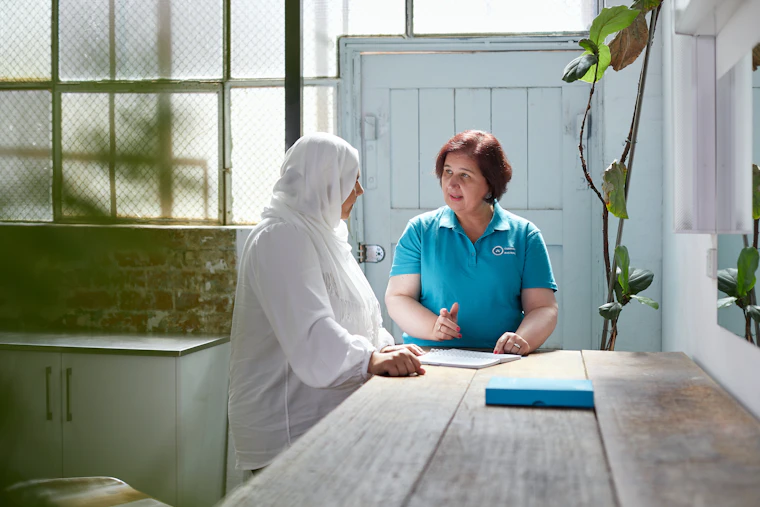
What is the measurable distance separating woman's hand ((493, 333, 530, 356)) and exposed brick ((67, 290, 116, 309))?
1723 millimetres

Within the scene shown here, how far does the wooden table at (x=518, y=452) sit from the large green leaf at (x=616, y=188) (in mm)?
989

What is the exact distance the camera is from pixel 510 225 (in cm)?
228

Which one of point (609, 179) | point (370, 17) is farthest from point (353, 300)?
point (370, 17)

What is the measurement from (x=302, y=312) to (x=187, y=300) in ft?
3.90

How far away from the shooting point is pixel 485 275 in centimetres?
223

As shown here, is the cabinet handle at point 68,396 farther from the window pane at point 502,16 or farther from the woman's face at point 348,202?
the window pane at point 502,16

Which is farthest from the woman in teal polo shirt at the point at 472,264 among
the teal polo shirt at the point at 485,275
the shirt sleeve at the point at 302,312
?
the shirt sleeve at the point at 302,312

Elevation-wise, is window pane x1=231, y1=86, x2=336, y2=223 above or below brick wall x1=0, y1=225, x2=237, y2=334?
above

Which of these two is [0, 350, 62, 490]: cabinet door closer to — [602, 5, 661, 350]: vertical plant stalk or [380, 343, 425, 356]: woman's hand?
[380, 343, 425, 356]: woman's hand

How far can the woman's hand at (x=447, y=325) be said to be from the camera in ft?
6.46


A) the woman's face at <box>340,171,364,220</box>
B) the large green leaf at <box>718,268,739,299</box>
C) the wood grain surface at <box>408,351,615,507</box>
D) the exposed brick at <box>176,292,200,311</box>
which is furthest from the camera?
the woman's face at <box>340,171,364,220</box>

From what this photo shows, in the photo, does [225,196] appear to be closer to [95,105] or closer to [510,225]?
[95,105]

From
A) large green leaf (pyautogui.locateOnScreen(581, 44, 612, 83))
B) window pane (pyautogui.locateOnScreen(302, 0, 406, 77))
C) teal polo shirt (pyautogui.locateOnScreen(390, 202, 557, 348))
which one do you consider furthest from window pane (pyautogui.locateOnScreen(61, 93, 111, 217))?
window pane (pyautogui.locateOnScreen(302, 0, 406, 77))

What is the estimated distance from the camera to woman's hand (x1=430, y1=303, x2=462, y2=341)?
6.46 feet
